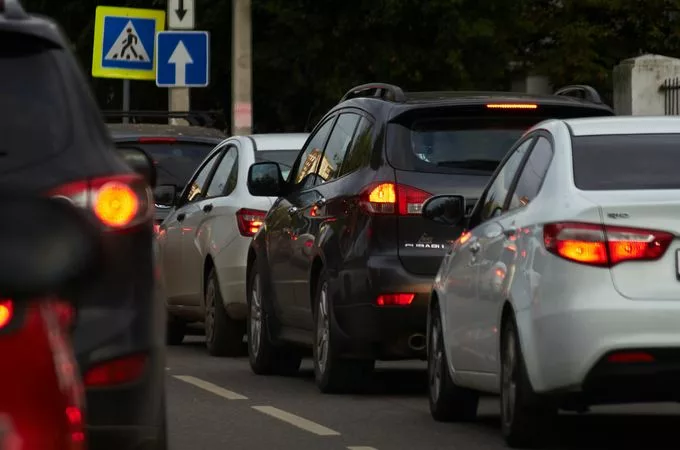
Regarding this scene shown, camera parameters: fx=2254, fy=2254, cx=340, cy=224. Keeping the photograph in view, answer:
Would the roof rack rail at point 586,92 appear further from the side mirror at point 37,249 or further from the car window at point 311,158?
the side mirror at point 37,249

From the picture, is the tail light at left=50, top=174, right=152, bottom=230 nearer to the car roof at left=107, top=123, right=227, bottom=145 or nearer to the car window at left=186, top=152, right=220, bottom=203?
the car window at left=186, top=152, right=220, bottom=203

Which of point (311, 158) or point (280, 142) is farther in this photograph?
point (280, 142)

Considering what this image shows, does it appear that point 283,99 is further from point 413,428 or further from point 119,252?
point 119,252

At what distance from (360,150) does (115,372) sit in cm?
657

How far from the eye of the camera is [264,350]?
14453 millimetres

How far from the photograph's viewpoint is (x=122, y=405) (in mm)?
6215

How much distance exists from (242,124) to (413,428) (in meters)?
16.4

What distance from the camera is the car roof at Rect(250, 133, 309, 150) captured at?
1680cm

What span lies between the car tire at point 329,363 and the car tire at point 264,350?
4.30ft

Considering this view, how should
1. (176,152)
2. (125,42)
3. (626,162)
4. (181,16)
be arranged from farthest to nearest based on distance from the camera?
(125,42), (181,16), (176,152), (626,162)

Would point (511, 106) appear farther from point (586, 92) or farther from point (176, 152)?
point (176, 152)

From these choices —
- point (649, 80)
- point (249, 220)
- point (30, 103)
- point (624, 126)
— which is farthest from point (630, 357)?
point (649, 80)

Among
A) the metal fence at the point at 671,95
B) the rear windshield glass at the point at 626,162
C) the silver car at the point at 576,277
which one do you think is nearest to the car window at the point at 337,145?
the silver car at the point at 576,277

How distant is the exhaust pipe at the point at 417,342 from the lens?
12305mm
